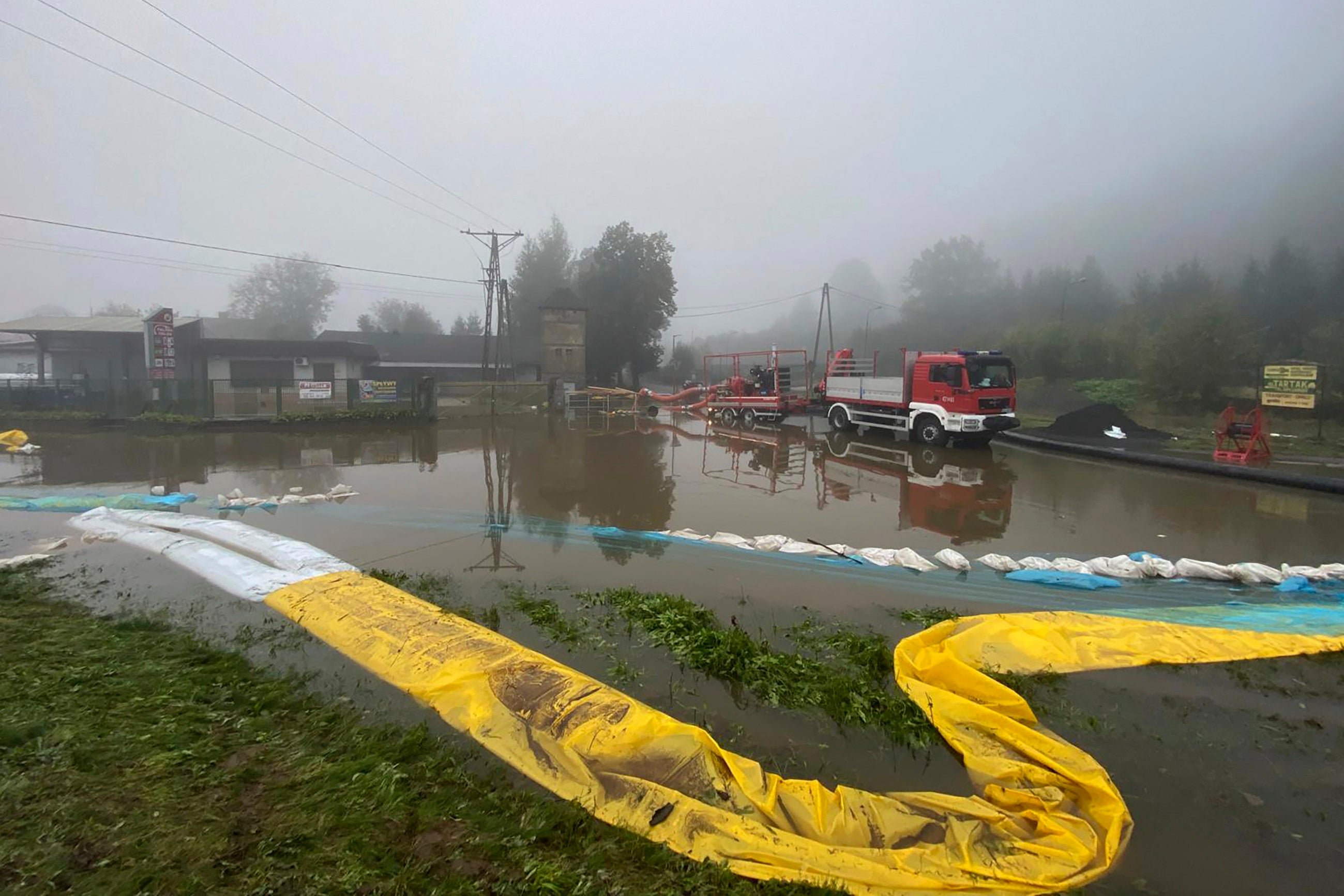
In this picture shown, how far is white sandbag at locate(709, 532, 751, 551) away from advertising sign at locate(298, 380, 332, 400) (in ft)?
66.5

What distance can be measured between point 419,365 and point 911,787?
161 ft

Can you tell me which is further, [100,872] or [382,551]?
[382,551]

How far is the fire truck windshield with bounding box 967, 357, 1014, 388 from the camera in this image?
1645 centimetres

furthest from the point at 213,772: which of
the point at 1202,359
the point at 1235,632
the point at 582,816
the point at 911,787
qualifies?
the point at 1202,359

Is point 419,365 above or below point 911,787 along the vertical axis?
above

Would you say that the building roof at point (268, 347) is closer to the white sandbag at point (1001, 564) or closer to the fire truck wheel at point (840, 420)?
the fire truck wheel at point (840, 420)

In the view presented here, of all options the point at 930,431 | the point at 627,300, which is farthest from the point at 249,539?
the point at 627,300

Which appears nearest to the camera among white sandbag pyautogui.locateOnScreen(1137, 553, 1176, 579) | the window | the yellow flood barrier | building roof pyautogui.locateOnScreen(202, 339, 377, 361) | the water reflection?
the yellow flood barrier

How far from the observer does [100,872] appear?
2.30m

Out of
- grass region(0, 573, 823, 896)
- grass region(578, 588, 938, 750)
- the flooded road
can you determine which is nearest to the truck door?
the flooded road

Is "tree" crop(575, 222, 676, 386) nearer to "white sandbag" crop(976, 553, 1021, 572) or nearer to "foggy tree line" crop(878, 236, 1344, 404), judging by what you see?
"foggy tree line" crop(878, 236, 1344, 404)

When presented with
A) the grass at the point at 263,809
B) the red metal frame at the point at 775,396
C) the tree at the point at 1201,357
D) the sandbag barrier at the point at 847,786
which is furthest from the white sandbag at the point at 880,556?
the tree at the point at 1201,357

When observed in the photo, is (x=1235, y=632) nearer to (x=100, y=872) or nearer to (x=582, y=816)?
(x=582, y=816)

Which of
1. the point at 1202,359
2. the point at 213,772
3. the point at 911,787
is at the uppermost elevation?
the point at 1202,359
